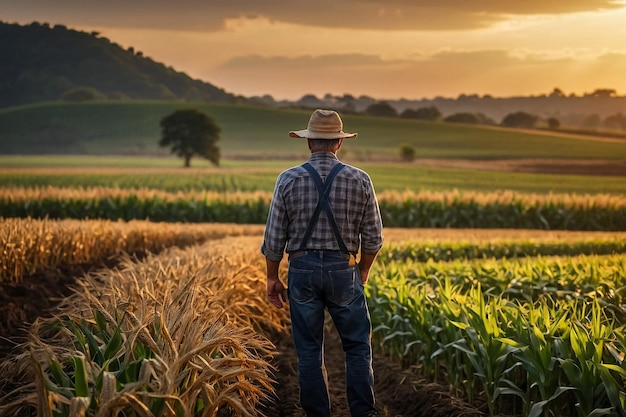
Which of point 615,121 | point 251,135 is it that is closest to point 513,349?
point 251,135

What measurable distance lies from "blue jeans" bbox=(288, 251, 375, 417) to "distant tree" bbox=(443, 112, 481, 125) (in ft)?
402

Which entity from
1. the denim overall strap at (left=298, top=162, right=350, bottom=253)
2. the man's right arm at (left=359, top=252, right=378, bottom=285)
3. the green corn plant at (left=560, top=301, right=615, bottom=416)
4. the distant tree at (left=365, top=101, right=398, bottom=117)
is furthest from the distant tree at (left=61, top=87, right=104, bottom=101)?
the green corn plant at (left=560, top=301, right=615, bottom=416)

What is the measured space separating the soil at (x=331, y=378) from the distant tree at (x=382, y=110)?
4804 inches

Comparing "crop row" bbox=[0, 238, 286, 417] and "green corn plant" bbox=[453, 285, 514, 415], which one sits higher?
"crop row" bbox=[0, 238, 286, 417]

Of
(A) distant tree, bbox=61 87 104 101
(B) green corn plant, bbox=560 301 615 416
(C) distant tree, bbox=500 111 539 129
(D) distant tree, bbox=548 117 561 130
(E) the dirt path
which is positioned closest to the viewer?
(B) green corn plant, bbox=560 301 615 416

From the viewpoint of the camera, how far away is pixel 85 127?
111 meters

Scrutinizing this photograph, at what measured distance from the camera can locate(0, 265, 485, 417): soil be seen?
24.6ft

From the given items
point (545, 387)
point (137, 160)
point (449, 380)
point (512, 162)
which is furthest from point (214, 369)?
point (137, 160)

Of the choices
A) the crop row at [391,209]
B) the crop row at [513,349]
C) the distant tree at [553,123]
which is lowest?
the distant tree at [553,123]

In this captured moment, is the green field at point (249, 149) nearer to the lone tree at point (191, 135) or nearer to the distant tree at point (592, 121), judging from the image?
the lone tree at point (191, 135)

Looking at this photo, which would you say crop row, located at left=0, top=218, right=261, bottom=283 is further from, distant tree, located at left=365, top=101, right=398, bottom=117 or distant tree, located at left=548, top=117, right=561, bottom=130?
distant tree, located at left=365, top=101, right=398, bottom=117

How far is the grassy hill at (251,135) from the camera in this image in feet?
304

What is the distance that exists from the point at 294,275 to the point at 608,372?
233 centimetres

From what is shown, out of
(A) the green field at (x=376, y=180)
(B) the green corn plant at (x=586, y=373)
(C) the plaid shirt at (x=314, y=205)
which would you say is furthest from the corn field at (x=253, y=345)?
(A) the green field at (x=376, y=180)
